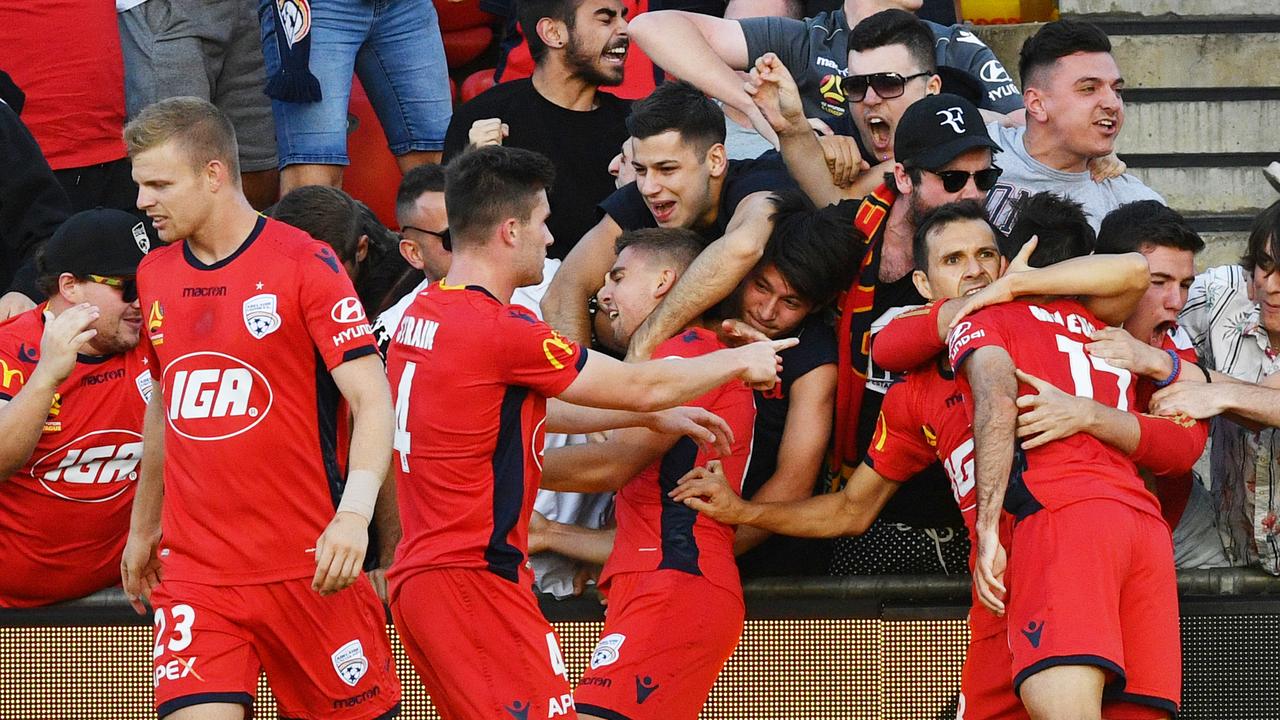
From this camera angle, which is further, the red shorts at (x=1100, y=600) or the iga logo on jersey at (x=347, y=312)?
the iga logo on jersey at (x=347, y=312)

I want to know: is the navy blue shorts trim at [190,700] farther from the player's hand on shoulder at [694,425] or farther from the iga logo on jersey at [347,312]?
the player's hand on shoulder at [694,425]

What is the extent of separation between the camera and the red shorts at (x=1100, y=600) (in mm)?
4762

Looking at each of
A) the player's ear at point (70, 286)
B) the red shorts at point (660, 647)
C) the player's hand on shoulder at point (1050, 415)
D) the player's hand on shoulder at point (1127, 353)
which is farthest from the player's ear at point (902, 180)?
the player's ear at point (70, 286)

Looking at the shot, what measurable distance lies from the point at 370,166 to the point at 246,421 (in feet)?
11.9

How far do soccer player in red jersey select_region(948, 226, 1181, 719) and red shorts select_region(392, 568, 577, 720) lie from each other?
1345 mm

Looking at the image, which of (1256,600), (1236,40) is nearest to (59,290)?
(1256,600)

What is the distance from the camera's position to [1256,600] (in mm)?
5742

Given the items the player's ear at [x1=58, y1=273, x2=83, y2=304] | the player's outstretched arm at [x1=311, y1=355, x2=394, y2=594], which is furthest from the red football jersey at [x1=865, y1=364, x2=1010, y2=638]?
the player's ear at [x1=58, y1=273, x2=83, y2=304]

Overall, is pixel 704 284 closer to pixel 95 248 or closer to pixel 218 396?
pixel 218 396

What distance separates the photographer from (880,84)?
21.7ft

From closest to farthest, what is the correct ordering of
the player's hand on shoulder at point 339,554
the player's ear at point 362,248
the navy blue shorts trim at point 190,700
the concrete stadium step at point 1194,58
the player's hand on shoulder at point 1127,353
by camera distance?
1. the player's hand on shoulder at point 339,554
2. the navy blue shorts trim at point 190,700
3. the player's hand on shoulder at point 1127,353
4. the player's ear at point 362,248
5. the concrete stadium step at point 1194,58

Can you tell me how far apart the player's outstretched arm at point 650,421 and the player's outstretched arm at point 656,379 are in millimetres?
206

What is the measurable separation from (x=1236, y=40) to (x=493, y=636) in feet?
19.9

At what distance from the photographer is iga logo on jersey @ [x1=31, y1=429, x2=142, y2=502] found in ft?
19.5
